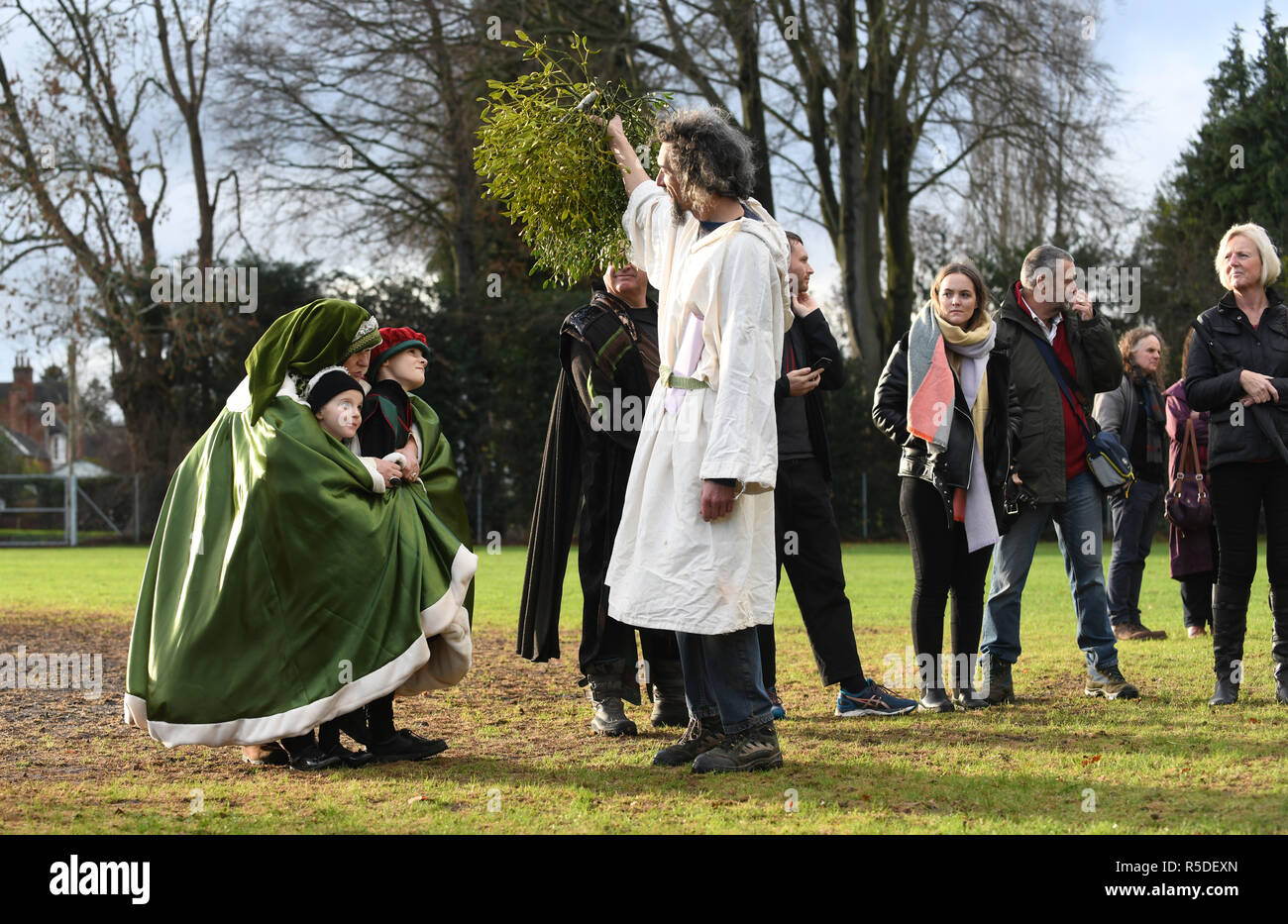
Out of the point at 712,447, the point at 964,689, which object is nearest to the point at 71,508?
the point at 964,689

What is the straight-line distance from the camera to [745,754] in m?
5.04

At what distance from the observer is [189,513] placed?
539 cm

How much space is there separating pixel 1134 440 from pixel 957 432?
4.11 m

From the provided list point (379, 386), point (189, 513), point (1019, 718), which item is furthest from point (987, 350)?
point (189, 513)

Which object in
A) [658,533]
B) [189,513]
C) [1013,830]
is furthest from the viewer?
[189,513]

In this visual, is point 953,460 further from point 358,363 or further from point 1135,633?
point 1135,633

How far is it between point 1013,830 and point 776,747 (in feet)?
3.98

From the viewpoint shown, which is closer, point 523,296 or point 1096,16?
point 1096,16

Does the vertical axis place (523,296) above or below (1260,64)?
below

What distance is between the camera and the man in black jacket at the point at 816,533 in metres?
6.22

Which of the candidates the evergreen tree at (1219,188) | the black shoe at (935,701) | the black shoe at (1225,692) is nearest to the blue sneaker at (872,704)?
the black shoe at (935,701)

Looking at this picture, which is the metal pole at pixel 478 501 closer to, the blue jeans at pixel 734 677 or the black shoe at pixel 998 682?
the black shoe at pixel 998 682
